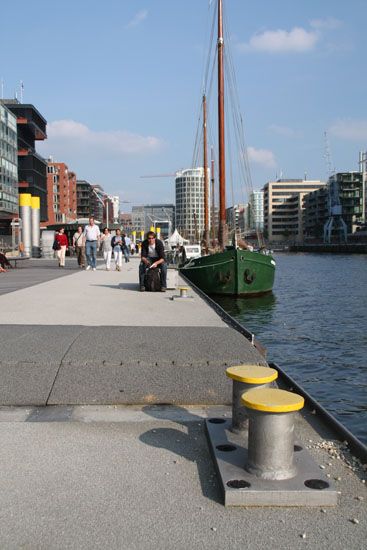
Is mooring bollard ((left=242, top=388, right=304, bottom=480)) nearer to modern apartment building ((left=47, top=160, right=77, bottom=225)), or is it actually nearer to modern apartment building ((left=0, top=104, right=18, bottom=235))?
modern apartment building ((left=0, top=104, right=18, bottom=235))

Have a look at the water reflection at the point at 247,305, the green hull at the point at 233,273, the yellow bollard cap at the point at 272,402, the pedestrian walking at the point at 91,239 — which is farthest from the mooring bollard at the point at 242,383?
the green hull at the point at 233,273

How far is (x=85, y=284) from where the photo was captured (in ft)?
55.2

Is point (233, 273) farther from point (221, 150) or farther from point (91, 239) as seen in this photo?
point (221, 150)

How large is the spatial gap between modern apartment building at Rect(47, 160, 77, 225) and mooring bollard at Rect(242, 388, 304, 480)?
5256 inches

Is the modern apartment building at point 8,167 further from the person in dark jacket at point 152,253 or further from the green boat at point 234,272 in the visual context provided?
the person in dark jacket at point 152,253

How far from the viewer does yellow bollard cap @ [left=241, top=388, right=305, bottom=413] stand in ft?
11.3

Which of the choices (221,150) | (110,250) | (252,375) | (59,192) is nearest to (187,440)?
(252,375)

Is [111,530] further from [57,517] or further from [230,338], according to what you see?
[230,338]

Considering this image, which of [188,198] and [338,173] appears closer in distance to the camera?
[188,198]

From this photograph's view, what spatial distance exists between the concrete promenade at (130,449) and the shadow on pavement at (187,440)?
1 centimetres

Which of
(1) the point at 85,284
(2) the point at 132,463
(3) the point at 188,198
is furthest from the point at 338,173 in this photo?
(2) the point at 132,463

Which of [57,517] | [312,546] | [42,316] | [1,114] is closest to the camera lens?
[312,546]

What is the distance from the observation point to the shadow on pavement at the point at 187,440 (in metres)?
3.63

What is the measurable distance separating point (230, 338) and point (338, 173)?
182715 millimetres
